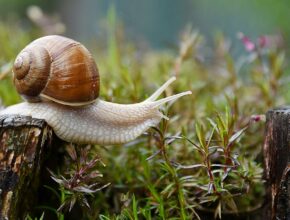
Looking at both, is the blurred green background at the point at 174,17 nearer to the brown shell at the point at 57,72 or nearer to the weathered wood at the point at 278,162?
the brown shell at the point at 57,72

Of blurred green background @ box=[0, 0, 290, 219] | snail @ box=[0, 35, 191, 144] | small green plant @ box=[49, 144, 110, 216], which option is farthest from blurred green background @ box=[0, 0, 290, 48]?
small green plant @ box=[49, 144, 110, 216]

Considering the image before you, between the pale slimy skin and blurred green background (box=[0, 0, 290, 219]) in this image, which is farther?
the pale slimy skin

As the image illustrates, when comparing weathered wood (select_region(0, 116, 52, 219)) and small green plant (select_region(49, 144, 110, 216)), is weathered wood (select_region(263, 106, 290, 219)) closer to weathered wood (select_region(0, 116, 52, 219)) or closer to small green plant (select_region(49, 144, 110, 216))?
small green plant (select_region(49, 144, 110, 216))

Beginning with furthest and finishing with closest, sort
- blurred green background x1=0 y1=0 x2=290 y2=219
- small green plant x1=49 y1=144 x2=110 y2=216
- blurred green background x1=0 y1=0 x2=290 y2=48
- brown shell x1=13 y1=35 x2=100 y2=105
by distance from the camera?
1. blurred green background x1=0 y1=0 x2=290 y2=48
2. brown shell x1=13 y1=35 x2=100 y2=105
3. blurred green background x1=0 y1=0 x2=290 y2=219
4. small green plant x1=49 y1=144 x2=110 y2=216

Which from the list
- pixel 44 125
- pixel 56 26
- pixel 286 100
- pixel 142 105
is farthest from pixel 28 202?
pixel 56 26

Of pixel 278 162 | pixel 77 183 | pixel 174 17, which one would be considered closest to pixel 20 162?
pixel 77 183

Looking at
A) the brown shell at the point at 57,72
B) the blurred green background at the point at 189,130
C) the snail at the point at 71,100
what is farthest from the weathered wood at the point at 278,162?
the brown shell at the point at 57,72

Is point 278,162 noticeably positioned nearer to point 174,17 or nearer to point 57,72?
point 57,72

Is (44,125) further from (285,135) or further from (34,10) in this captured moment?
(34,10)
